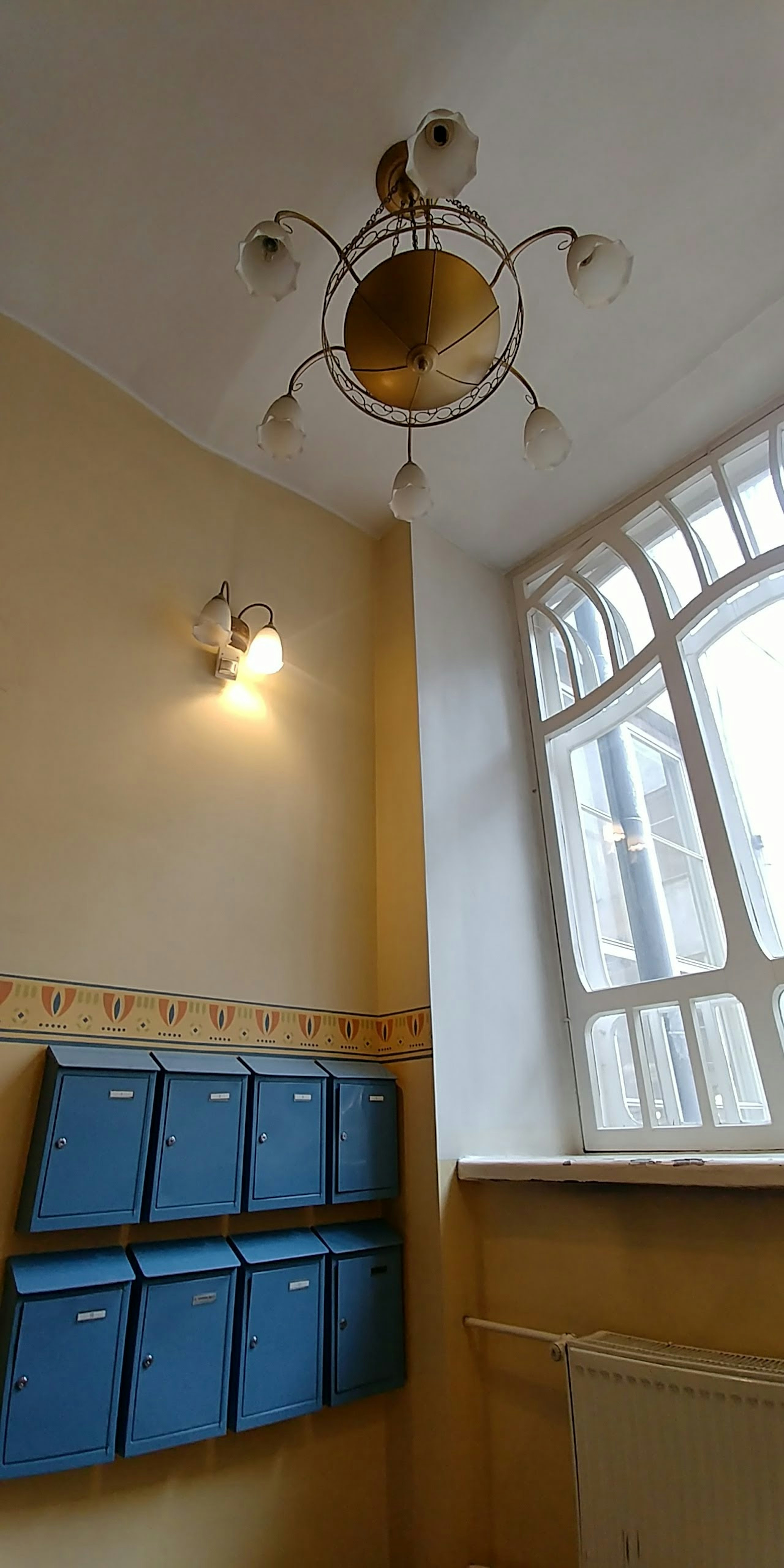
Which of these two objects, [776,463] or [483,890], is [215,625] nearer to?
[483,890]

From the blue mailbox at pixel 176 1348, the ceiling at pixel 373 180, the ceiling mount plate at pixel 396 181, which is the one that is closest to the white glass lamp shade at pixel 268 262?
the ceiling mount plate at pixel 396 181

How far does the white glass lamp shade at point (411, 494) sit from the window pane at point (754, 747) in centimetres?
111

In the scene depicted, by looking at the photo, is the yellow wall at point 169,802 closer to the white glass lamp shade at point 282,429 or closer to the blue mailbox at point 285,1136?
the blue mailbox at point 285,1136

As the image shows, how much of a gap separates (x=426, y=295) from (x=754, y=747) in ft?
5.14

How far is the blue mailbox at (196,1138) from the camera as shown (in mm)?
1762

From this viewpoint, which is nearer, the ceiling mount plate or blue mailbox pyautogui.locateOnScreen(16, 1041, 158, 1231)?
blue mailbox pyautogui.locateOnScreen(16, 1041, 158, 1231)

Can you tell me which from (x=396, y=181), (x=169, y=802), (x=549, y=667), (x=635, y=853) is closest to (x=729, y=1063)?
(x=635, y=853)

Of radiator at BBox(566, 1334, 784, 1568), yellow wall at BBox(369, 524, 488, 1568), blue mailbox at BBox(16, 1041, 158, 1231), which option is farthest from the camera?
yellow wall at BBox(369, 524, 488, 1568)

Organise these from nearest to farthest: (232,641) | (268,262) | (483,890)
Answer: (268,262)
(232,641)
(483,890)

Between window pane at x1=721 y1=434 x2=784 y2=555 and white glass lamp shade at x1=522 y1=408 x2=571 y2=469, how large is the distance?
1.06m

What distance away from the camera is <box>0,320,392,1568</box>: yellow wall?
1.68m

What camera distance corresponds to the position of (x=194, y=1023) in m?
2.00

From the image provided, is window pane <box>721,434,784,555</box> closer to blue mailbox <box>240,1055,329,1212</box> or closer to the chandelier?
the chandelier

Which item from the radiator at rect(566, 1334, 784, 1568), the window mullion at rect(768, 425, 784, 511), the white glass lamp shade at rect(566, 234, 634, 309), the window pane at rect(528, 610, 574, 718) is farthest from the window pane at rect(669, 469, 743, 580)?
the radiator at rect(566, 1334, 784, 1568)
